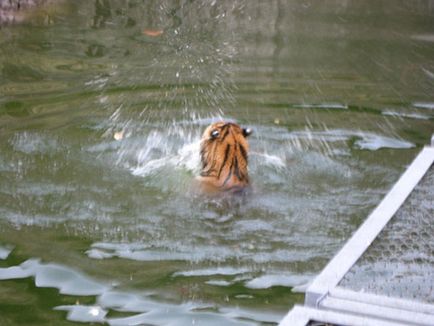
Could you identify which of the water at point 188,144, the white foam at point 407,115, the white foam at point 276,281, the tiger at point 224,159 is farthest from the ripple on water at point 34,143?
the white foam at point 407,115

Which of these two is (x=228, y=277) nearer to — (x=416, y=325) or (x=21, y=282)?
(x=21, y=282)

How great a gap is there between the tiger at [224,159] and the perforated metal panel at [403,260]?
2.22 metres

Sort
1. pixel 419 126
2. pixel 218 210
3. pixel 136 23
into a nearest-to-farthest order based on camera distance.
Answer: pixel 218 210, pixel 419 126, pixel 136 23

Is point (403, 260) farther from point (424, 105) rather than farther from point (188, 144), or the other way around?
point (424, 105)

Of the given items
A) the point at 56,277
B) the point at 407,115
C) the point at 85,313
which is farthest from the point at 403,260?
the point at 407,115

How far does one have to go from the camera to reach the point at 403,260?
351 centimetres

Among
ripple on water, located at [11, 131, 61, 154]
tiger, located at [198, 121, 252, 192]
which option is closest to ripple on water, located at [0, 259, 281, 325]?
tiger, located at [198, 121, 252, 192]

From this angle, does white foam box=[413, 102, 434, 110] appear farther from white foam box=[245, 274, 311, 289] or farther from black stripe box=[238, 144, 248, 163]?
white foam box=[245, 274, 311, 289]

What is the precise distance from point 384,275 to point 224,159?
118 inches

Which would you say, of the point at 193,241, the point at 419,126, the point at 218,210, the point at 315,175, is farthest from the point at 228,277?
the point at 419,126

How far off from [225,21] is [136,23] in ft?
3.27

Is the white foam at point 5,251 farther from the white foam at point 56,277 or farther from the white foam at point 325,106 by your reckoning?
the white foam at point 325,106

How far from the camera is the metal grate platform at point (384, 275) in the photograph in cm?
300

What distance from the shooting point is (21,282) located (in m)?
5.02
